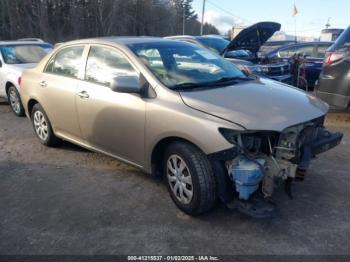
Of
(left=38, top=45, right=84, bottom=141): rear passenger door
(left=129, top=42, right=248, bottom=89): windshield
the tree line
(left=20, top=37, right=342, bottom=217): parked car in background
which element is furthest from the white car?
the tree line

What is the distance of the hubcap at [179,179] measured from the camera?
355 cm

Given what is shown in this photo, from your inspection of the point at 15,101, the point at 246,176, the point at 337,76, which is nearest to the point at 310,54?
the point at 337,76

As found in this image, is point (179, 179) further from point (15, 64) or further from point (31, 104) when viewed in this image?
point (15, 64)

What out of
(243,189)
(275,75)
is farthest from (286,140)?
(275,75)

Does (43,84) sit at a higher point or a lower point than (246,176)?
higher

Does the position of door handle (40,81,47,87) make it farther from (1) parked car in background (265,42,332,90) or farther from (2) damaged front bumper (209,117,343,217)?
(1) parked car in background (265,42,332,90)

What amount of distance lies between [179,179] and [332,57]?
14.3ft

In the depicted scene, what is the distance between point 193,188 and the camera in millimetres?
3457

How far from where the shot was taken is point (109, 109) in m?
4.22

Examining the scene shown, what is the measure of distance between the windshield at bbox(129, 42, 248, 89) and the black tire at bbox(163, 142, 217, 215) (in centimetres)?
72

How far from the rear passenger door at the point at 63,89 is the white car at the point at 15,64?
109 inches

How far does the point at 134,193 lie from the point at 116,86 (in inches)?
48.3

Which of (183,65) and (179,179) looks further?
(183,65)

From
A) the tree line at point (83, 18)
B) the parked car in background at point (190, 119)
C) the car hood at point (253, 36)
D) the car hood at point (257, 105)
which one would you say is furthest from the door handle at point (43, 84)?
the tree line at point (83, 18)
